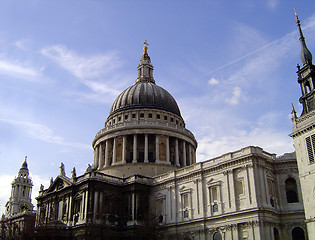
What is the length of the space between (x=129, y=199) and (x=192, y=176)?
36.8ft

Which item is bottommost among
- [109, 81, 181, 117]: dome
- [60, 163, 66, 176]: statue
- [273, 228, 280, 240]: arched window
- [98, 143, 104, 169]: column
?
[273, 228, 280, 240]: arched window

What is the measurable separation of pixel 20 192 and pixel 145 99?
5730 cm

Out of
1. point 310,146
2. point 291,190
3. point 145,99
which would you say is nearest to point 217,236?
point 291,190

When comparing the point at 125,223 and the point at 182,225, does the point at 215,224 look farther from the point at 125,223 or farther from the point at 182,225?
the point at 125,223

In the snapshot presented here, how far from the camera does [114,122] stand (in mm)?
74812

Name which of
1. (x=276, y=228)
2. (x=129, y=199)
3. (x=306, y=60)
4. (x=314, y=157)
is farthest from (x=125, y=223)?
(x=306, y=60)

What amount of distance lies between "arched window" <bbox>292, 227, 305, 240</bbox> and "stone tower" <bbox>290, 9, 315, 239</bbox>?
699cm

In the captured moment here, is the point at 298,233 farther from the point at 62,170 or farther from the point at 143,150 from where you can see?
the point at 62,170

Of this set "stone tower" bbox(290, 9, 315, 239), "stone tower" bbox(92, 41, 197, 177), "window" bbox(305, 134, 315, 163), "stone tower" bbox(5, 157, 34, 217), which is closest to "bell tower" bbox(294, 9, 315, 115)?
"stone tower" bbox(290, 9, 315, 239)

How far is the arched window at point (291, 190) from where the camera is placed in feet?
151

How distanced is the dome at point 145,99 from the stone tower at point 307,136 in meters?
35.4

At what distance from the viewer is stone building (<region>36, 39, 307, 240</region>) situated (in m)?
44.3

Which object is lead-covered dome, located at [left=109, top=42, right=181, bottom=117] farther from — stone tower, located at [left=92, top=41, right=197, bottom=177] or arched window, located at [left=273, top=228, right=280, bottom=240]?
arched window, located at [left=273, top=228, right=280, bottom=240]

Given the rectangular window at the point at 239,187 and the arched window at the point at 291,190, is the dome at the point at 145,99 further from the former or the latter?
the arched window at the point at 291,190
